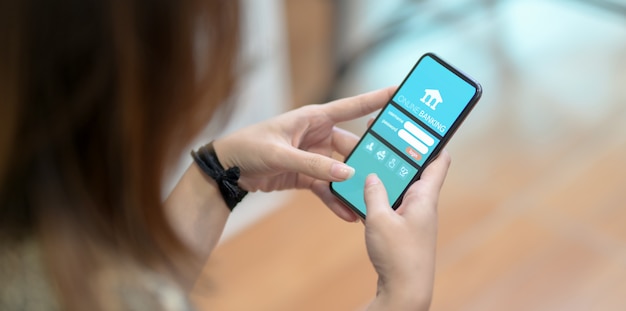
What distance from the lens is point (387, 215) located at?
2.09 ft

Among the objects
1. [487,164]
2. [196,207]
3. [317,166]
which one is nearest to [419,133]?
[317,166]

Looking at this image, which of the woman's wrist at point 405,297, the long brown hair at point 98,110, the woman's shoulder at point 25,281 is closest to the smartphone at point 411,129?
the woman's wrist at point 405,297

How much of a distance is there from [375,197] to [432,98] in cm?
13

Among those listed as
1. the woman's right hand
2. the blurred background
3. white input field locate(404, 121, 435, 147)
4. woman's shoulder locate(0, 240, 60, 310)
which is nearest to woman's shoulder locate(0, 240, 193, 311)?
woman's shoulder locate(0, 240, 60, 310)

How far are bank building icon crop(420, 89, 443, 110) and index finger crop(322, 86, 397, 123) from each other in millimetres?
43

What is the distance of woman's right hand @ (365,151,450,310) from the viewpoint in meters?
0.62

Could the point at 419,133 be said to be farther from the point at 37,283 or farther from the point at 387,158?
the point at 37,283

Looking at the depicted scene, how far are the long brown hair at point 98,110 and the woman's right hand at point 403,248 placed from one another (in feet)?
0.64

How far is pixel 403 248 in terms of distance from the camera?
626mm

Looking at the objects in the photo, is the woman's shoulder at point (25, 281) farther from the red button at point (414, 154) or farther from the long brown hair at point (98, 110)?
the red button at point (414, 154)

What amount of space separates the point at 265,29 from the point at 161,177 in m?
0.78

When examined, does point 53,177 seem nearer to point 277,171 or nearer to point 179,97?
point 179,97

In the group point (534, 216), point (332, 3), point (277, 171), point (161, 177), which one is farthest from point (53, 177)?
point (332, 3)

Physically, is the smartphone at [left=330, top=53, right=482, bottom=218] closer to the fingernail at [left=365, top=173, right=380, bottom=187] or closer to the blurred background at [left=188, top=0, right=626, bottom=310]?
the fingernail at [left=365, top=173, right=380, bottom=187]
